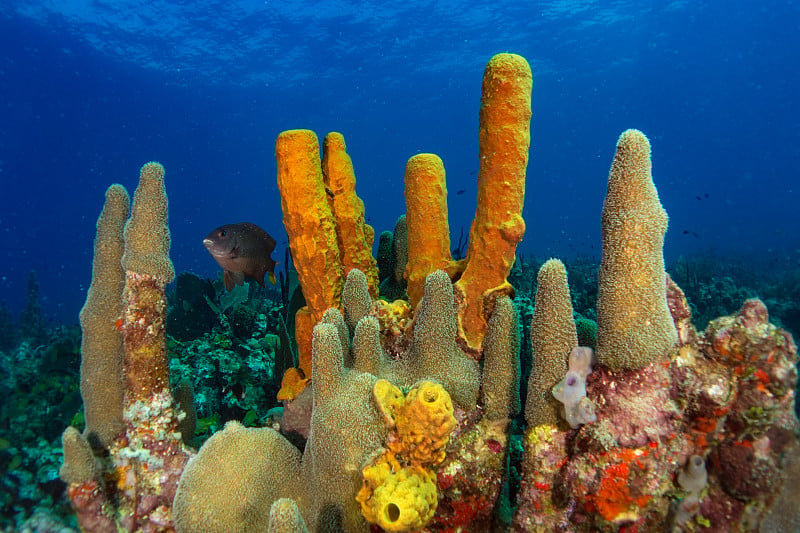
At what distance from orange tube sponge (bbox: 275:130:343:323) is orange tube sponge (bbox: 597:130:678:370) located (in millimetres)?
1907

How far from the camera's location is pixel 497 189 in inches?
107

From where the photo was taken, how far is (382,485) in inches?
78.1

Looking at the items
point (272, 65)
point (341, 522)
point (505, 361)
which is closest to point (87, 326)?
point (341, 522)

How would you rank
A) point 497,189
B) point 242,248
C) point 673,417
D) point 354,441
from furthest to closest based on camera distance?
point 242,248 < point 497,189 < point 354,441 < point 673,417

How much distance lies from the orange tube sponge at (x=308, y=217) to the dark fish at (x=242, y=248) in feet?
1.46

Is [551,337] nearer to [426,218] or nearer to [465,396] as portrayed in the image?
[465,396]

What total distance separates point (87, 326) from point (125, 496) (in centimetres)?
115

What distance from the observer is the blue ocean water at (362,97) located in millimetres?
36188

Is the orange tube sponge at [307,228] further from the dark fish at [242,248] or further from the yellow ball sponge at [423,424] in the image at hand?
the yellow ball sponge at [423,424]

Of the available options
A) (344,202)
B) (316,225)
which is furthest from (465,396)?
(344,202)

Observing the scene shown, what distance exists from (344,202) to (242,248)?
2.97 ft

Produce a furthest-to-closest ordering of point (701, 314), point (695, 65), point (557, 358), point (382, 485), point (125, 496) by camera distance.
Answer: point (695, 65)
point (701, 314)
point (125, 496)
point (557, 358)
point (382, 485)

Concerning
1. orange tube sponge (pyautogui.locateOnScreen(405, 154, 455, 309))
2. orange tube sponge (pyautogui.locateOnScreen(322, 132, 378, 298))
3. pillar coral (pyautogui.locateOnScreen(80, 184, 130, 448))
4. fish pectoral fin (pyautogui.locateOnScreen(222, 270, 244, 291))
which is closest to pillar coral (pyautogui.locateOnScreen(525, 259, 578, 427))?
orange tube sponge (pyautogui.locateOnScreen(405, 154, 455, 309))

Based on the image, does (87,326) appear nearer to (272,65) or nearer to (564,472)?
(564,472)
